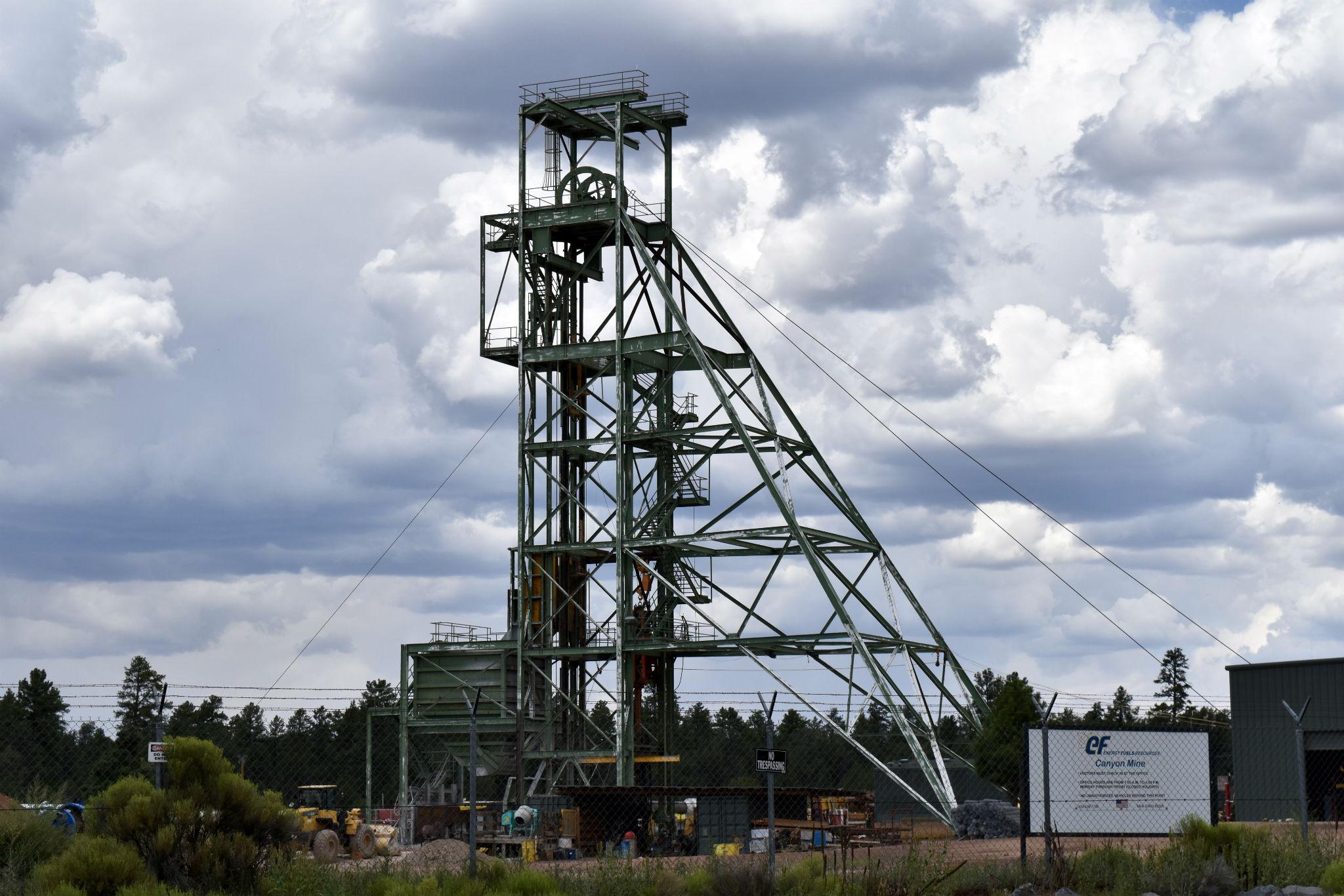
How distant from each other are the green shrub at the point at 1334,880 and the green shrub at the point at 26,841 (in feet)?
51.4

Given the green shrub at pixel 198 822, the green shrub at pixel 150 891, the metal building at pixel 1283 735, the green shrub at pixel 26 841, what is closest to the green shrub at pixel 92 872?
the green shrub at pixel 150 891

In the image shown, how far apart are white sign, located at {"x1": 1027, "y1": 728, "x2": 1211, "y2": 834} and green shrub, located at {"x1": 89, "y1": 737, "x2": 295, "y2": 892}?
33.2 feet

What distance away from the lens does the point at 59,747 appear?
36719mm

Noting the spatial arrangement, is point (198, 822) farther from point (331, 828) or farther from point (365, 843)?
point (331, 828)

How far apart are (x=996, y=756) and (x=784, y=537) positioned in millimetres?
14941

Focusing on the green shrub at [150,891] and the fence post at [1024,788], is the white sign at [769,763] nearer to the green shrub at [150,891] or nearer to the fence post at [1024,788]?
the fence post at [1024,788]

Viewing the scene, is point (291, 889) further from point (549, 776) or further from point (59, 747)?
point (549, 776)

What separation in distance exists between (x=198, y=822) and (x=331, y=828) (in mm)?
19257

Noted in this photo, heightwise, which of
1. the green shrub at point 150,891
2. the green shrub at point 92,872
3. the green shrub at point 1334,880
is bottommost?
the green shrub at point 1334,880

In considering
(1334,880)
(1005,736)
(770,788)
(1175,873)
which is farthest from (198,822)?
(1005,736)

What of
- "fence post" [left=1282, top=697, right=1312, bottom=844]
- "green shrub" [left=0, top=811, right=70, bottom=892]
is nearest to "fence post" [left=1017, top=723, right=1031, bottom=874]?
"fence post" [left=1282, top=697, right=1312, bottom=844]

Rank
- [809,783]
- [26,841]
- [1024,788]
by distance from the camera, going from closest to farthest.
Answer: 1. [26,841]
2. [1024,788]
3. [809,783]

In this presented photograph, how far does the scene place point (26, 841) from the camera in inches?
818

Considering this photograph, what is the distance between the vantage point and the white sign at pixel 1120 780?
2255 cm
